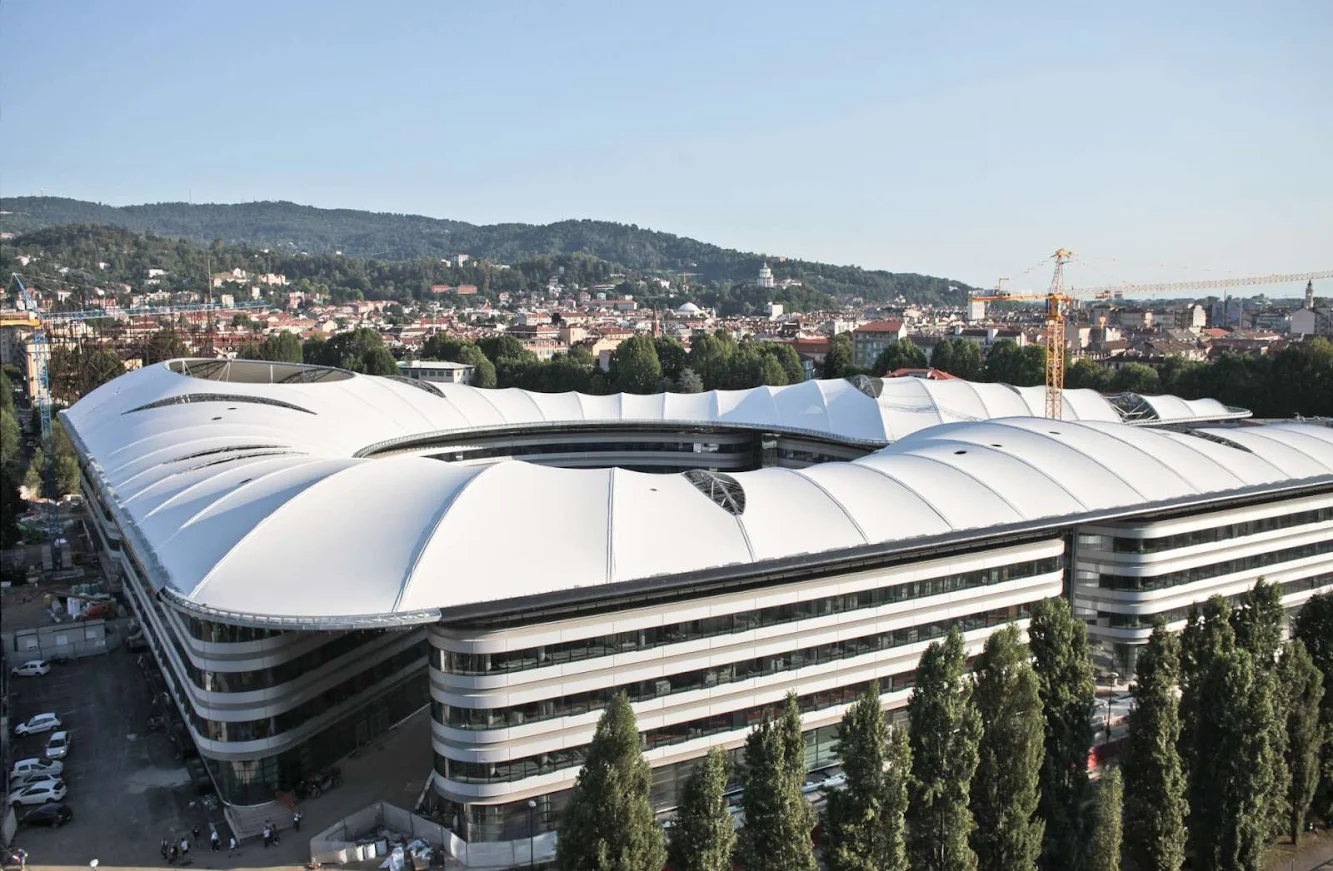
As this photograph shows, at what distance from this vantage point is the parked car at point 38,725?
33000mm

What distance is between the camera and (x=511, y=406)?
205 feet

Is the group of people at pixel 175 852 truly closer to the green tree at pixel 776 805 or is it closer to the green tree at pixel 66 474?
the green tree at pixel 776 805

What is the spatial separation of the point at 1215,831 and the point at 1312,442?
2520 centimetres

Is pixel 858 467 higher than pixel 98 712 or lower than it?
higher

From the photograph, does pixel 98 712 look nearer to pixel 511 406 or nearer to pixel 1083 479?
pixel 511 406

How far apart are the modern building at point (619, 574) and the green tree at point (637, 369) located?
192 feet

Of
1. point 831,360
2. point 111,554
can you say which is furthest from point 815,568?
point 831,360

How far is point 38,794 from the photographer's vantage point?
92.7 feet

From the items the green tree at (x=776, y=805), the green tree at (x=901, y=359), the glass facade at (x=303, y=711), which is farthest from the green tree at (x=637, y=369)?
the green tree at (x=776, y=805)

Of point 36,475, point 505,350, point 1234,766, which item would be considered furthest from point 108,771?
point 505,350

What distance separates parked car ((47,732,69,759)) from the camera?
101ft

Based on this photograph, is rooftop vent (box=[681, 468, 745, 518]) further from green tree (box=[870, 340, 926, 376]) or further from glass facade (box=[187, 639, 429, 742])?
green tree (box=[870, 340, 926, 376])

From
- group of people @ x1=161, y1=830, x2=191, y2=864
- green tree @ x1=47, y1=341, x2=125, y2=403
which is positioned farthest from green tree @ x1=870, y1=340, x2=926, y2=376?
group of people @ x1=161, y1=830, x2=191, y2=864

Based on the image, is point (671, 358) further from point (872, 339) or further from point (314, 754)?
point (314, 754)
